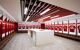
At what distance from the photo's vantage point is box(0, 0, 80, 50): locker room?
526cm

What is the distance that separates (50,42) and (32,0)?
446 centimetres

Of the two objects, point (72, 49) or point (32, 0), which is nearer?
point (32, 0)

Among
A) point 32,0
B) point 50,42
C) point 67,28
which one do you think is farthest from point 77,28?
point 32,0

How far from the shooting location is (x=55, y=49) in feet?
20.4

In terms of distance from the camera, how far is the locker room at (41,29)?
526 centimetres

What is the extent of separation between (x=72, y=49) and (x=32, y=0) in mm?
4296

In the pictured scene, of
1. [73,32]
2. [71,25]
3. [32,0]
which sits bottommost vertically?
[73,32]

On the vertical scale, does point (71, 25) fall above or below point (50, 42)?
above

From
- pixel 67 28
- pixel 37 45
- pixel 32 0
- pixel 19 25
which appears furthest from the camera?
pixel 19 25

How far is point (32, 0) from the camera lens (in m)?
5.47

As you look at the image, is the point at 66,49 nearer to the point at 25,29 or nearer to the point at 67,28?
the point at 67,28

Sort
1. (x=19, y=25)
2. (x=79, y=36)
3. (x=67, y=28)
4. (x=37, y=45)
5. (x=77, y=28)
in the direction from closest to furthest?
(x=37, y=45) → (x=79, y=36) → (x=77, y=28) → (x=67, y=28) → (x=19, y=25)

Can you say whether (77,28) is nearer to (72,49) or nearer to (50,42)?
(50,42)

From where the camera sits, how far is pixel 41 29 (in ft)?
36.4
